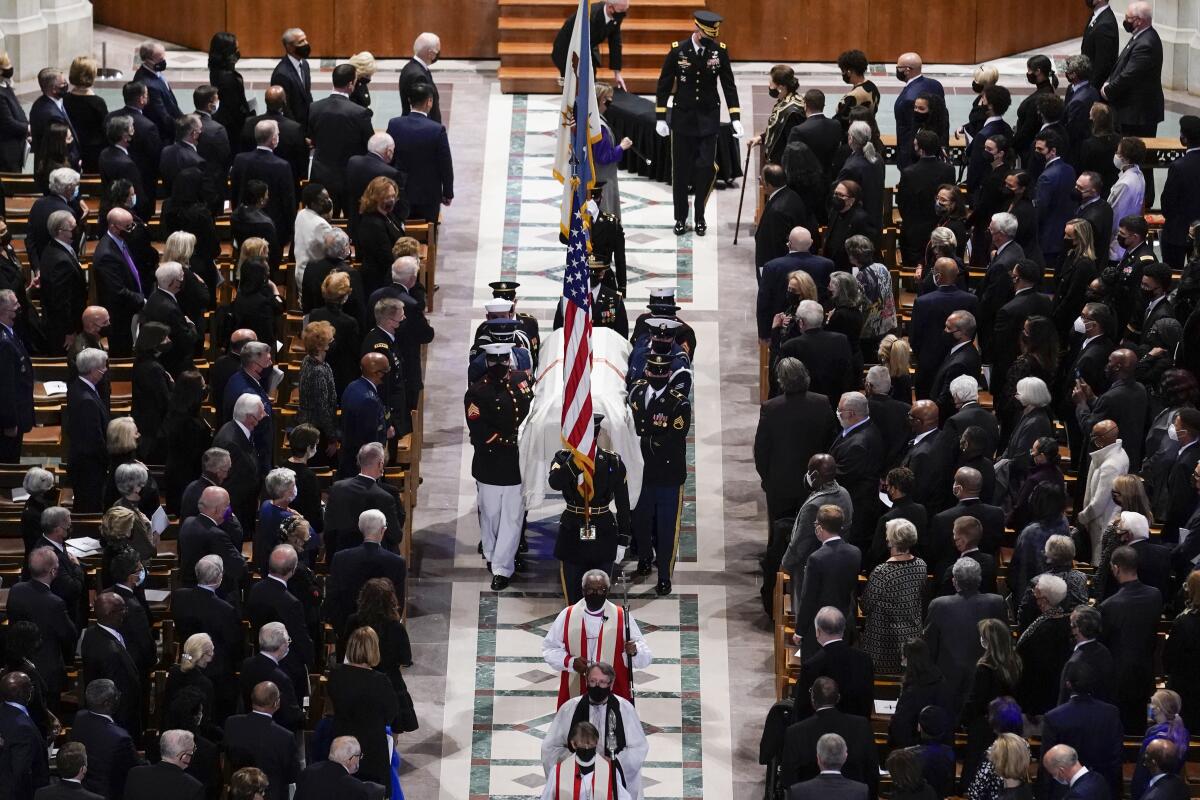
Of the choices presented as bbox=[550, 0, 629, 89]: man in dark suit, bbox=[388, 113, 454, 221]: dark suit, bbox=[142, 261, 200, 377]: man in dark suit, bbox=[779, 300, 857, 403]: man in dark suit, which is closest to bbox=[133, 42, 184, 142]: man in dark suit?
bbox=[388, 113, 454, 221]: dark suit

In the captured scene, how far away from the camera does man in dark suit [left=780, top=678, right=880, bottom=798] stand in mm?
13227

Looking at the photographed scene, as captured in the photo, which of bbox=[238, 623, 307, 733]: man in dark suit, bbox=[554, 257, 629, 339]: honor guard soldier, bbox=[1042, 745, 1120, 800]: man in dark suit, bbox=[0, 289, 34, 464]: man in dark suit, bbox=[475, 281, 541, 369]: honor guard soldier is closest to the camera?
bbox=[1042, 745, 1120, 800]: man in dark suit

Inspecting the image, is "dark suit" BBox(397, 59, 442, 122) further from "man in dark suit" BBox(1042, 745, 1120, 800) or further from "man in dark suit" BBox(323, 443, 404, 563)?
"man in dark suit" BBox(1042, 745, 1120, 800)

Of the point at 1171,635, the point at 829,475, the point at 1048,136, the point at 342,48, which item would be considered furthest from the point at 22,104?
the point at 1171,635

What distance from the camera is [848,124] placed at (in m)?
20.2

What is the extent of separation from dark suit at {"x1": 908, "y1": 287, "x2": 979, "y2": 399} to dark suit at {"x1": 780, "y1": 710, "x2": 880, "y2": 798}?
163 inches

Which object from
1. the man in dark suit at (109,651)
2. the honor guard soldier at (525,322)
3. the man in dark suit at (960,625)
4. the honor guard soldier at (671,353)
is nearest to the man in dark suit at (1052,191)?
the honor guard soldier at (671,353)

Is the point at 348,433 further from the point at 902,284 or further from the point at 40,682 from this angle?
the point at 902,284

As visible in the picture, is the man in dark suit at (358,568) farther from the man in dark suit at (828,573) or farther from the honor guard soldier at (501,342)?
the man in dark suit at (828,573)

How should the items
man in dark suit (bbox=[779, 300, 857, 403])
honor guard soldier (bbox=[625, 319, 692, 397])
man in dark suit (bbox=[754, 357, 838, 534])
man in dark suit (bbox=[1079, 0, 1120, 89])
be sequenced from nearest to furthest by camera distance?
man in dark suit (bbox=[754, 357, 838, 534]), honor guard soldier (bbox=[625, 319, 692, 397]), man in dark suit (bbox=[779, 300, 857, 403]), man in dark suit (bbox=[1079, 0, 1120, 89])

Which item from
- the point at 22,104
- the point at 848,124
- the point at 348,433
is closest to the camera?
the point at 348,433

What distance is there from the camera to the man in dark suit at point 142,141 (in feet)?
64.0

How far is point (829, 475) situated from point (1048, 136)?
16.6 feet

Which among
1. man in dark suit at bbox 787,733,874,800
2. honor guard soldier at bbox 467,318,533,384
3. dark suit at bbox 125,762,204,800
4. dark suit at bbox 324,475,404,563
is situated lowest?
dark suit at bbox 125,762,204,800
